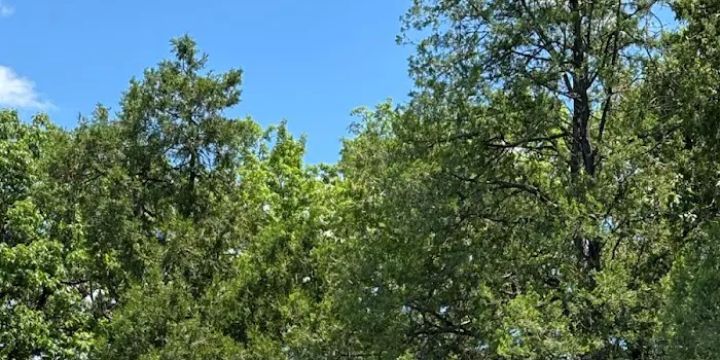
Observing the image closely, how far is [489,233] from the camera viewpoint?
47.2ft

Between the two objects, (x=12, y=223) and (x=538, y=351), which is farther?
(x=12, y=223)

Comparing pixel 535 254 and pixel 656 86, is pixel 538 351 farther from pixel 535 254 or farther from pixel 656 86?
pixel 656 86

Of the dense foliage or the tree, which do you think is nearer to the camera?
the dense foliage

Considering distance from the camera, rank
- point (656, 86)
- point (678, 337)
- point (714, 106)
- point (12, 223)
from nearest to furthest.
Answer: point (678, 337) → point (714, 106) → point (656, 86) → point (12, 223)

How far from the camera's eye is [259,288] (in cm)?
1917

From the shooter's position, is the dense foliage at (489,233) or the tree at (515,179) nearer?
the dense foliage at (489,233)

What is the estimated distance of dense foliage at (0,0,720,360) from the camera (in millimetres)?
12188

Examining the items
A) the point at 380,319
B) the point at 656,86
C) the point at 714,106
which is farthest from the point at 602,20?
the point at 380,319

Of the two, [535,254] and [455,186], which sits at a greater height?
[455,186]

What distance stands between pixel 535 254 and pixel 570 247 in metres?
0.75

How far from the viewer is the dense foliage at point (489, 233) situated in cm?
1219

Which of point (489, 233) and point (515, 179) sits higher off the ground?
point (515, 179)

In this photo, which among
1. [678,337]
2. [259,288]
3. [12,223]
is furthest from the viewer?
[12,223]

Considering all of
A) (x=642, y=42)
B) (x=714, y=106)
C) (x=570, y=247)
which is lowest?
(x=570, y=247)
